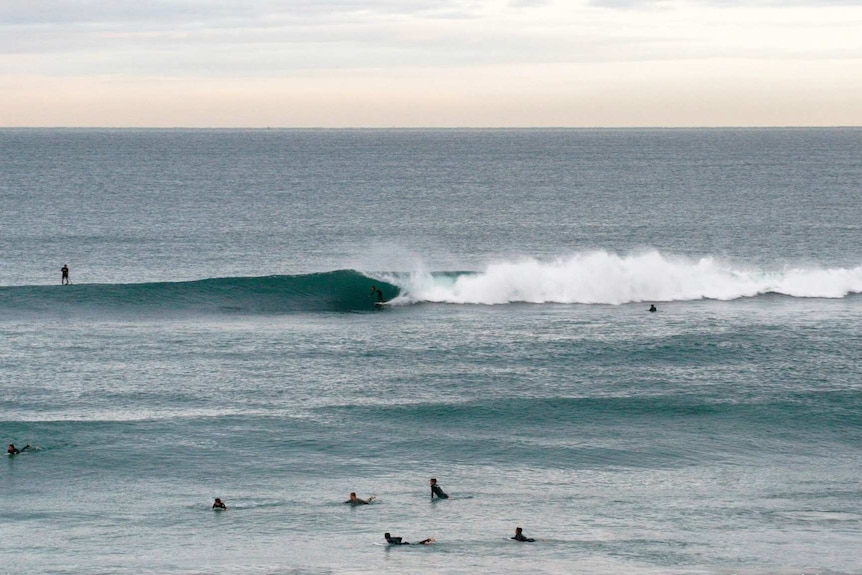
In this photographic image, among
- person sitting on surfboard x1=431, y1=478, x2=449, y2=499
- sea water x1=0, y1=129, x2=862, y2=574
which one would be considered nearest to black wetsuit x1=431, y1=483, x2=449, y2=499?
person sitting on surfboard x1=431, y1=478, x2=449, y2=499

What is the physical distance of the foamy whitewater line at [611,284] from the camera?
6234 cm

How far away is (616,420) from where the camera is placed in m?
39.3

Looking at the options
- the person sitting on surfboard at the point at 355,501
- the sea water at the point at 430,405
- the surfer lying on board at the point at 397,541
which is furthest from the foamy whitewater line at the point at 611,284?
the surfer lying on board at the point at 397,541

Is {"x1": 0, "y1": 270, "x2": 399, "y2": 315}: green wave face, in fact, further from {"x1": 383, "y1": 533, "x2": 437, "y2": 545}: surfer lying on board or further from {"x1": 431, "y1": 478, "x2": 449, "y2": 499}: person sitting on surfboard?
{"x1": 383, "y1": 533, "x2": 437, "y2": 545}: surfer lying on board

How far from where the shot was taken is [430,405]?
40438 millimetres

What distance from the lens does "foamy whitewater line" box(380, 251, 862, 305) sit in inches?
2454

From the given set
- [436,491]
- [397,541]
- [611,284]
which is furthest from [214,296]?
[397,541]

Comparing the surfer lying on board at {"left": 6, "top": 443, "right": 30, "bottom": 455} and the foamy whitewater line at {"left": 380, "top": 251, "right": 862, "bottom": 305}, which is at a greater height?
the foamy whitewater line at {"left": 380, "top": 251, "right": 862, "bottom": 305}

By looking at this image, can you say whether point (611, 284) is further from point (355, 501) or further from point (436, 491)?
point (355, 501)

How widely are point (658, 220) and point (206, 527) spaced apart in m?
80.3

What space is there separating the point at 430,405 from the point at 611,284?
82.4ft

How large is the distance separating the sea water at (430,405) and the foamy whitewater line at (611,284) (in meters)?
0.17

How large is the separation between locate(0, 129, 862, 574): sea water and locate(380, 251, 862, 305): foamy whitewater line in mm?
167

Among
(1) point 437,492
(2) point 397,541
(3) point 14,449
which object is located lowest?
(2) point 397,541
